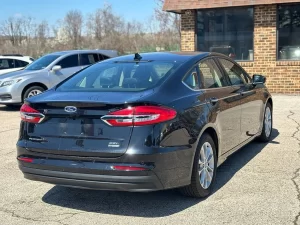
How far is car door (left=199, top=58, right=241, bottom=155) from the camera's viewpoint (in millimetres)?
4898

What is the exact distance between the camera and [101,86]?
4613mm

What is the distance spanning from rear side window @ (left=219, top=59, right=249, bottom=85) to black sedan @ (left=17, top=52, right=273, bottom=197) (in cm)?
73

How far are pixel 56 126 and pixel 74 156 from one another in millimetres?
358

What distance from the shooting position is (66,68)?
12906 mm

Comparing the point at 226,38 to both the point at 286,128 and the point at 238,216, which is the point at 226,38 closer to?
the point at 286,128

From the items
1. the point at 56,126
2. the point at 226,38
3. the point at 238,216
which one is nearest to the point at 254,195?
the point at 238,216

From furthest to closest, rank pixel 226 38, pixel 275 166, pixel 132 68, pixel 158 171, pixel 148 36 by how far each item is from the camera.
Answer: pixel 148 36
pixel 226 38
pixel 275 166
pixel 132 68
pixel 158 171

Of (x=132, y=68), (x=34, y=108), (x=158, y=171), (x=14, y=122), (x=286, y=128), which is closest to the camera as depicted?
(x=158, y=171)

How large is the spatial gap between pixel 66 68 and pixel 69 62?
0.25 meters

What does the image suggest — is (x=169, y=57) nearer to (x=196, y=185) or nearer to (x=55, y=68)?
(x=196, y=185)

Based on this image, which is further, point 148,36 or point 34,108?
point 148,36

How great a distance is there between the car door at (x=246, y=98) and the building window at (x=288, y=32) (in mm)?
7669

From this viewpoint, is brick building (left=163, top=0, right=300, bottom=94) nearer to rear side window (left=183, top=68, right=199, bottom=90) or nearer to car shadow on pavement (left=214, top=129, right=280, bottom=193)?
car shadow on pavement (left=214, top=129, right=280, bottom=193)

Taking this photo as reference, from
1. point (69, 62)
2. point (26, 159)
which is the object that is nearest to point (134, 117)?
point (26, 159)
